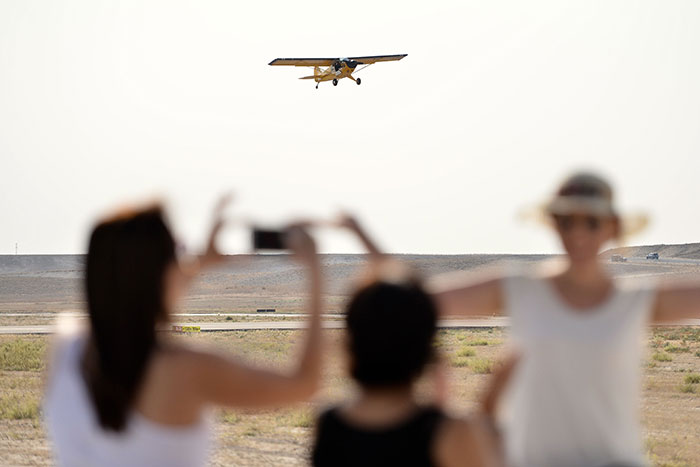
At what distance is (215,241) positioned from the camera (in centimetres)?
326

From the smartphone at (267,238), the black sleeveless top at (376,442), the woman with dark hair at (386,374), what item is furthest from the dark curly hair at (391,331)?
the smartphone at (267,238)

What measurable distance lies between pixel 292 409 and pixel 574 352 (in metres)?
15.3

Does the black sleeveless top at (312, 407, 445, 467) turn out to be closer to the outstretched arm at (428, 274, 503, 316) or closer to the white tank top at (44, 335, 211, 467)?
the white tank top at (44, 335, 211, 467)

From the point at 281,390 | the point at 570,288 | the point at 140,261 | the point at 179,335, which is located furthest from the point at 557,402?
the point at 179,335

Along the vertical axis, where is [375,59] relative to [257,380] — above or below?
above

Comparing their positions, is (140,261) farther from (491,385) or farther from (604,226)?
(604,226)

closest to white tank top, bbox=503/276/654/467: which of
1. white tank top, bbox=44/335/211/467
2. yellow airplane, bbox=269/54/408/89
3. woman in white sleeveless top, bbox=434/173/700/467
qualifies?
woman in white sleeveless top, bbox=434/173/700/467

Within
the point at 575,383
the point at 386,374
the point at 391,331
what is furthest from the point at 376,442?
the point at 575,383

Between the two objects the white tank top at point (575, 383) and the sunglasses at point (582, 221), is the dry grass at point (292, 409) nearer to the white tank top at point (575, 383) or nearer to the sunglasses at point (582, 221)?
the white tank top at point (575, 383)

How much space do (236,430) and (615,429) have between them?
43.1ft

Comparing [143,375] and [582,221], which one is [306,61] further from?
[143,375]

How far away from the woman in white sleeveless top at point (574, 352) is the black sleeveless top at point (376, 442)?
0.57 m

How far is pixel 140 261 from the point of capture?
275cm

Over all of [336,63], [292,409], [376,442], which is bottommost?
[292,409]
